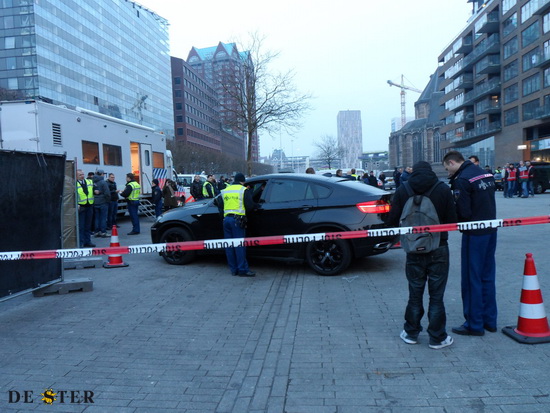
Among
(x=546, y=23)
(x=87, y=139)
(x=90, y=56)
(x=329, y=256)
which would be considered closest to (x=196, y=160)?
(x=90, y=56)

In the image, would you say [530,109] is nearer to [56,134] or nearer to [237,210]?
[56,134]

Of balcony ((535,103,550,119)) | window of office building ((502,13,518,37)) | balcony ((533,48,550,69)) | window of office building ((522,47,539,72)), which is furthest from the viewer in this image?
window of office building ((502,13,518,37))

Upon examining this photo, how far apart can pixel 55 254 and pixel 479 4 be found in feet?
247

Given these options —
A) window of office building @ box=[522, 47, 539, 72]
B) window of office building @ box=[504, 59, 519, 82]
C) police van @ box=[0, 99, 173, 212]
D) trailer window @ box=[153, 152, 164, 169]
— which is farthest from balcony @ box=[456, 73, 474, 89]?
trailer window @ box=[153, 152, 164, 169]

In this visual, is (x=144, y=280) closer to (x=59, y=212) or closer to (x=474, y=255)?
(x=59, y=212)

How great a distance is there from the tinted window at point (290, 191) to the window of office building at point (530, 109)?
46777mm

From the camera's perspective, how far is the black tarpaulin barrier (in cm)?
542

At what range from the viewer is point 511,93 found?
168 feet

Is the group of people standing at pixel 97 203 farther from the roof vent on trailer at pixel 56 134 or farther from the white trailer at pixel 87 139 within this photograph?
the white trailer at pixel 87 139

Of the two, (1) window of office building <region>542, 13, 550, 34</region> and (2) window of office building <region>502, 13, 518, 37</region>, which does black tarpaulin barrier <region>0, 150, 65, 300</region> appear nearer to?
(1) window of office building <region>542, 13, 550, 34</region>

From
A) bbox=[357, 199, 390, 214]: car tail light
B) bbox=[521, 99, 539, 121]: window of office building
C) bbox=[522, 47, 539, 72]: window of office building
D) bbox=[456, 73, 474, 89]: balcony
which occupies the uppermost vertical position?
bbox=[456, 73, 474, 89]: balcony

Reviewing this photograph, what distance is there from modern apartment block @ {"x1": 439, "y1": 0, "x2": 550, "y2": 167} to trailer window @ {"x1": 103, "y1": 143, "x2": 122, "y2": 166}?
136 feet

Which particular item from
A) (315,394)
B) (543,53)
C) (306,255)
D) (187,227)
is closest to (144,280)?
(187,227)

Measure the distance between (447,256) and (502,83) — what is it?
5762 centimetres
